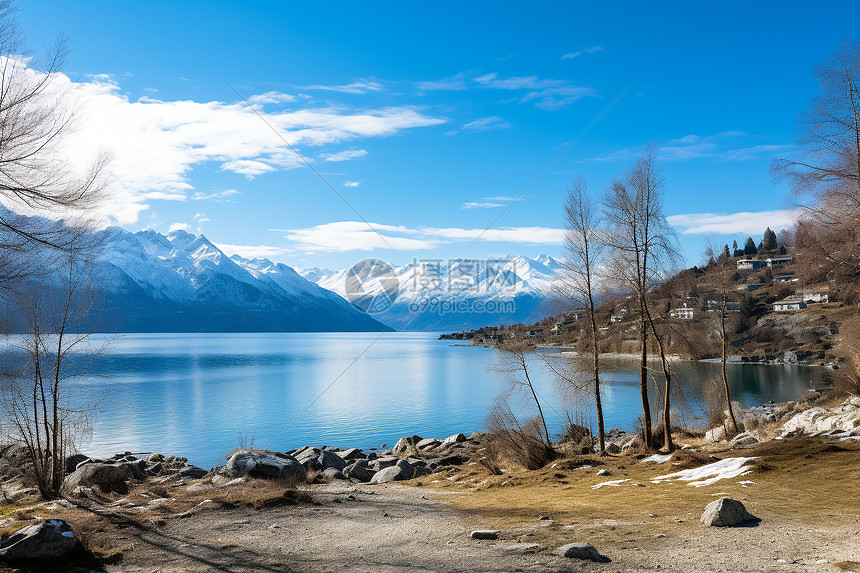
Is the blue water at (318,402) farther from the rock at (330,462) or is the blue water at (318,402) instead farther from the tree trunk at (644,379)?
the rock at (330,462)

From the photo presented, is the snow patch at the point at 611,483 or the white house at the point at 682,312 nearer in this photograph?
the snow patch at the point at 611,483

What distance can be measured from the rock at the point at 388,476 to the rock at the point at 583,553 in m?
17.0

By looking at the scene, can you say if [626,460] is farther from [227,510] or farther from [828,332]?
[828,332]

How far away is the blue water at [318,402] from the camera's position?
1597 inches

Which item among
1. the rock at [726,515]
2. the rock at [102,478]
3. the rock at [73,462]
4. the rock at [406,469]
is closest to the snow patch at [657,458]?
the rock at [726,515]

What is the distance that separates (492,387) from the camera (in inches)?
2805

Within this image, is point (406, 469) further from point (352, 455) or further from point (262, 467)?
point (352, 455)

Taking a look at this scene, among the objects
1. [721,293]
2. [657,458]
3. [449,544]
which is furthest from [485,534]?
[721,293]

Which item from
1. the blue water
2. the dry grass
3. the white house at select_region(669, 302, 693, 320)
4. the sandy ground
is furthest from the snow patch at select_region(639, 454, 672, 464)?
the sandy ground

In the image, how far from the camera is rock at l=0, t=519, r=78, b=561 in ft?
26.0

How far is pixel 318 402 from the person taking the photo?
200 feet

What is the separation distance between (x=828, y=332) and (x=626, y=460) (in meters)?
113

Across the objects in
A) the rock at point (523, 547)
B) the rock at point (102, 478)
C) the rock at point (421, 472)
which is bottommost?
the rock at point (421, 472)

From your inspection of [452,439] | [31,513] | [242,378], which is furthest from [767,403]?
[242,378]
